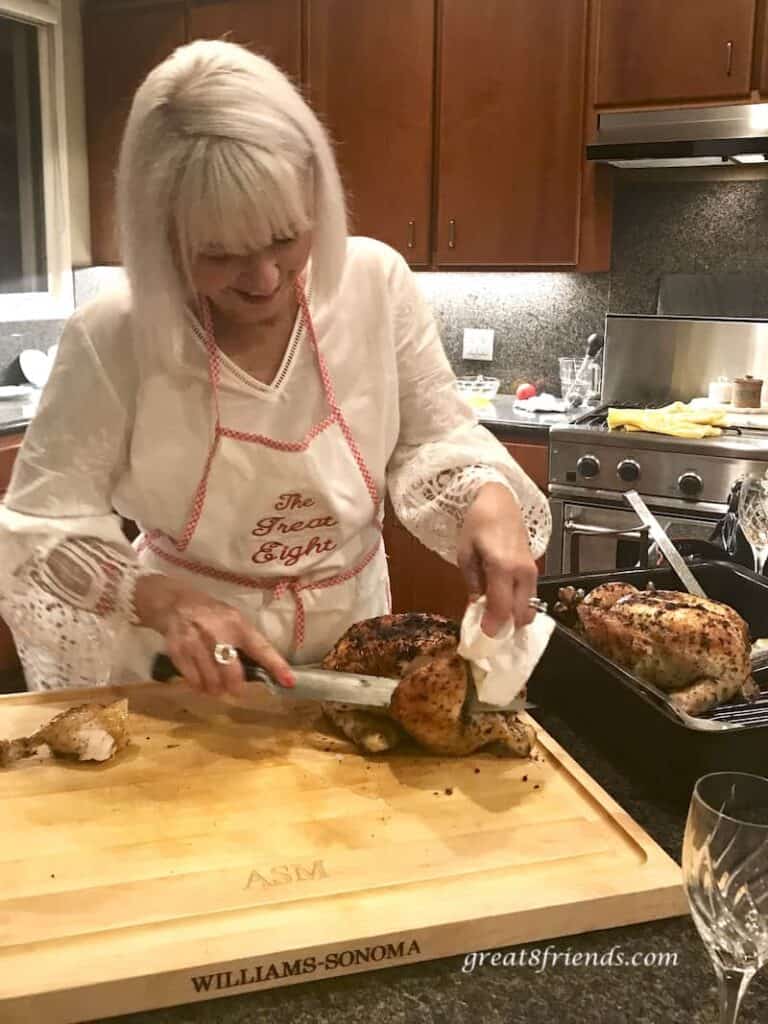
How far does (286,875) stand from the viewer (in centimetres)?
85

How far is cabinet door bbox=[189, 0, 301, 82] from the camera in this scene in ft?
10.5

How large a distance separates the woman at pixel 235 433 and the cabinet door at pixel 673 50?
1.77 metres

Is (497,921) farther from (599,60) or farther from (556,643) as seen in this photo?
(599,60)

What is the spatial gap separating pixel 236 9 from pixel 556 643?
2.89 m

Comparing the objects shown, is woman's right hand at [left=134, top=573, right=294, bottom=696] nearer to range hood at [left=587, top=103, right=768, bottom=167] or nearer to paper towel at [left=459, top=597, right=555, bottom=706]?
paper towel at [left=459, top=597, right=555, bottom=706]

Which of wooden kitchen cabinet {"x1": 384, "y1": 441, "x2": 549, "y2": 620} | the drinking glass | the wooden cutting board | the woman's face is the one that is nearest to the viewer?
the wooden cutting board

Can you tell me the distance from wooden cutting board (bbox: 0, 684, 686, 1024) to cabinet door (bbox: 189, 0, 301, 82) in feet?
8.87

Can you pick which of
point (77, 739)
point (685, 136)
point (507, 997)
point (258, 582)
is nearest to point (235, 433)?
point (258, 582)

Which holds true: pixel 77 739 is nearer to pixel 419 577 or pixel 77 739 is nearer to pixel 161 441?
pixel 161 441

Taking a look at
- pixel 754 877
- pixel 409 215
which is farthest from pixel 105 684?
pixel 409 215

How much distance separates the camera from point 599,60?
2816mm

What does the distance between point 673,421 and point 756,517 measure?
1.29 metres

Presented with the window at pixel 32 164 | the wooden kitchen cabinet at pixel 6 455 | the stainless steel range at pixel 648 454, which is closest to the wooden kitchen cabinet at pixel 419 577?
the stainless steel range at pixel 648 454

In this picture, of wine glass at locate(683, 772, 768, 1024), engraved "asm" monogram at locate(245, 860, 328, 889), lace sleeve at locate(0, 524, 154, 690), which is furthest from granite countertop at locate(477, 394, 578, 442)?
wine glass at locate(683, 772, 768, 1024)
